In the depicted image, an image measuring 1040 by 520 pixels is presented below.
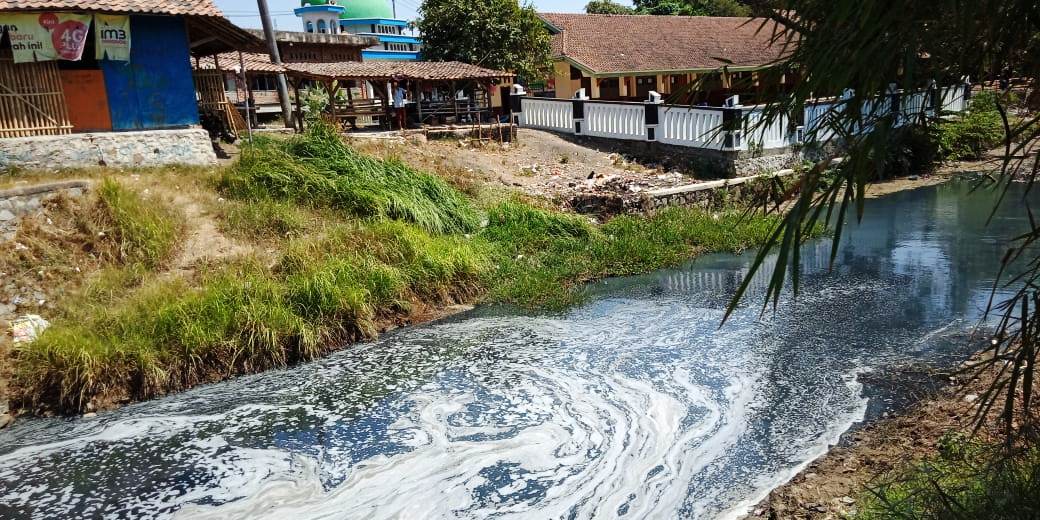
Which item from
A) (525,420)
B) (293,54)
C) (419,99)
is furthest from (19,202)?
(293,54)

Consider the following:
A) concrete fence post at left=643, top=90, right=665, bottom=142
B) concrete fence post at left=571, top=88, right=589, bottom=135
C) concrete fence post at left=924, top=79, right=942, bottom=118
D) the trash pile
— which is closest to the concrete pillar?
concrete fence post at left=571, top=88, right=589, bottom=135

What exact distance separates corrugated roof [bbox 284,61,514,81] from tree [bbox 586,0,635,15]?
2200 centimetres

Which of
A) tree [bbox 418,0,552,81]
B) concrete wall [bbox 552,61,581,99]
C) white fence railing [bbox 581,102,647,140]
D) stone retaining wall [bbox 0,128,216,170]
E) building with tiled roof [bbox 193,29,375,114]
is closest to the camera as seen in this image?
stone retaining wall [bbox 0,128,216,170]

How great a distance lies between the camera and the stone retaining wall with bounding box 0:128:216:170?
1177 cm

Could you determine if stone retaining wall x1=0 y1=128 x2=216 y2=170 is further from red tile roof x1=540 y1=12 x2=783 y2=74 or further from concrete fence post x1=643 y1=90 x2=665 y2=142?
red tile roof x1=540 y1=12 x2=783 y2=74

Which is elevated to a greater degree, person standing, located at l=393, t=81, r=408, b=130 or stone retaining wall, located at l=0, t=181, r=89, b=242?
person standing, located at l=393, t=81, r=408, b=130

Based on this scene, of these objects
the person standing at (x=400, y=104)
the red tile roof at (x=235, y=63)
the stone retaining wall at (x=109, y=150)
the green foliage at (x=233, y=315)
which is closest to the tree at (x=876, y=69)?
the green foliage at (x=233, y=315)

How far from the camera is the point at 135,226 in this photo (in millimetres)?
10141

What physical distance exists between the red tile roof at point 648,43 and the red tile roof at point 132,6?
11.6 m

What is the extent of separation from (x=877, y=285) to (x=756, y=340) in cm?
288

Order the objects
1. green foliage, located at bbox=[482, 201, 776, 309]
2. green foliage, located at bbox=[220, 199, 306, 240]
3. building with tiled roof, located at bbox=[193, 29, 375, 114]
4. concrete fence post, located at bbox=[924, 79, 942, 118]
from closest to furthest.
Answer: concrete fence post, located at bbox=[924, 79, 942, 118] → green foliage, located at bbox=[220, 199, 306, 240] → green foliage, located at bbox=[482, 201, 776, 309] → building with tiled roof, located at bbox=[193, 29, 375, 114]

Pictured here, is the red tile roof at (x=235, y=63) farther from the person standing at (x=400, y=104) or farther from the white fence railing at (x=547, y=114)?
the white fence railing at (x=547, y=114)

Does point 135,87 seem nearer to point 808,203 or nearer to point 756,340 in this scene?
point 756,340

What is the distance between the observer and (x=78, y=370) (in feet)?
25.7
